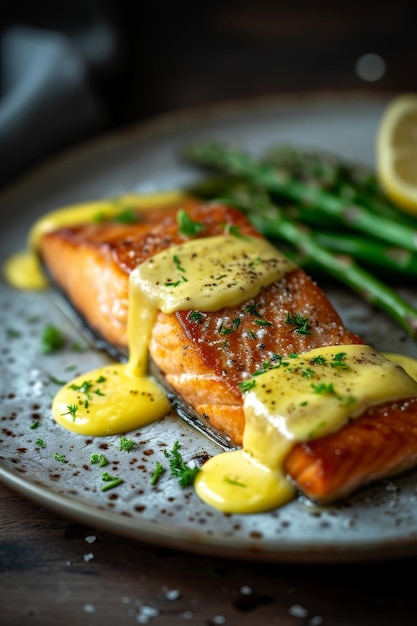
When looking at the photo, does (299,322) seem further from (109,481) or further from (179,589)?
(179,589)

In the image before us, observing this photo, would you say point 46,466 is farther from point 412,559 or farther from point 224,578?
point 412,559

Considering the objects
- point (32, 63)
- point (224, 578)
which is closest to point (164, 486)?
point (224, 578)

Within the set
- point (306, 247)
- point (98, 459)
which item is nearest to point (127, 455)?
point (98, 459)

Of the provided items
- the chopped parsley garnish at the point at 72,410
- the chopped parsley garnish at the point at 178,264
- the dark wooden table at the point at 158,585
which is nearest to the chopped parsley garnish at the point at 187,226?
the chopped parsley garnish at the point at 178,264

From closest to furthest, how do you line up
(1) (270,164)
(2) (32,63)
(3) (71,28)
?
(1) (270,164), (2) (32,63), (3) (71,28)

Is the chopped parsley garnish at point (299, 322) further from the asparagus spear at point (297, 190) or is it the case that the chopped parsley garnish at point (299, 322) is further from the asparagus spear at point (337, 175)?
the asparagus spear at point (337, 175)

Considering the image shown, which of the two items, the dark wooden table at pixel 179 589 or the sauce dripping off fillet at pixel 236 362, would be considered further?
the sauce dripping off fillet at pixel 236 362
